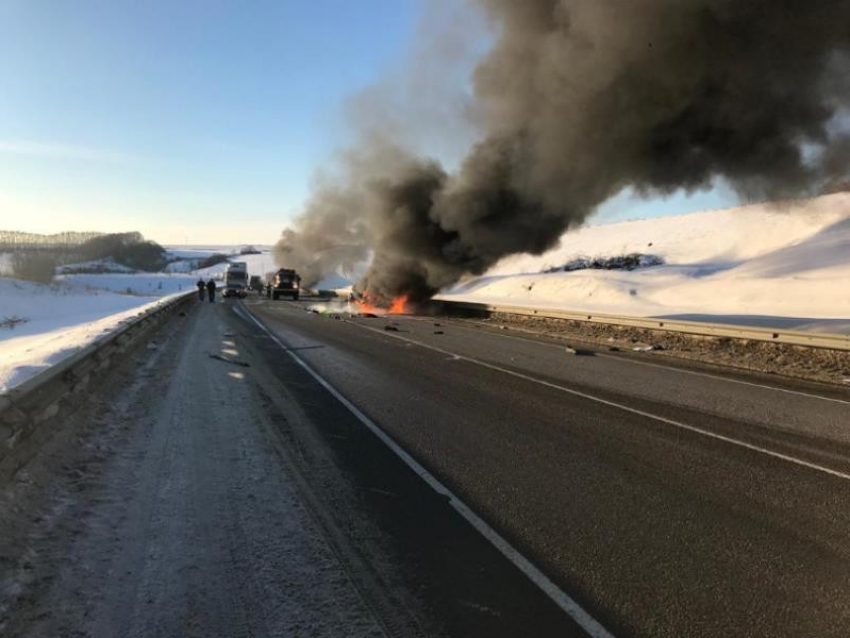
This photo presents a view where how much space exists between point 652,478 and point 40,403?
15.0 ft

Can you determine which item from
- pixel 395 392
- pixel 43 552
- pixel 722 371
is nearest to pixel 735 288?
pixel 722 371

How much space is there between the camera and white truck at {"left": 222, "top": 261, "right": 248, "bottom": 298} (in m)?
49.6

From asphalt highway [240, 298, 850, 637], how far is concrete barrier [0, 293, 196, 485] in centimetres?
275

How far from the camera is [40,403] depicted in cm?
480

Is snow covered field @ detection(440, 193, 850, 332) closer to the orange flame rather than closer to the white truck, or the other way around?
the orange flame

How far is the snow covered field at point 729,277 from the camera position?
2506 cm

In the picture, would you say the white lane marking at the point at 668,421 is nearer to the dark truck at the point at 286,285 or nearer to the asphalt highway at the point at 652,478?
the asphalt highway at the point at 652,478

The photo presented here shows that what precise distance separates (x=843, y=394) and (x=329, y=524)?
7.74m

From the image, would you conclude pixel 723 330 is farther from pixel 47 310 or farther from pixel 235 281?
pixel 235 281

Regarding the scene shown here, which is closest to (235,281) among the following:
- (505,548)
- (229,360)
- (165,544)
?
(229,360)

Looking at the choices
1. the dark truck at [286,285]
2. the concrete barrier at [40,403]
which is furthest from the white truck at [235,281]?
the concrete barrier at [40,403]

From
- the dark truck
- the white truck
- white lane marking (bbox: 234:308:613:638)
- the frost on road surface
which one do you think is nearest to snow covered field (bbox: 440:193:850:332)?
the dark truck

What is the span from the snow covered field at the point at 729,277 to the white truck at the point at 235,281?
57.3ft

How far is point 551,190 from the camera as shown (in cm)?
1856
